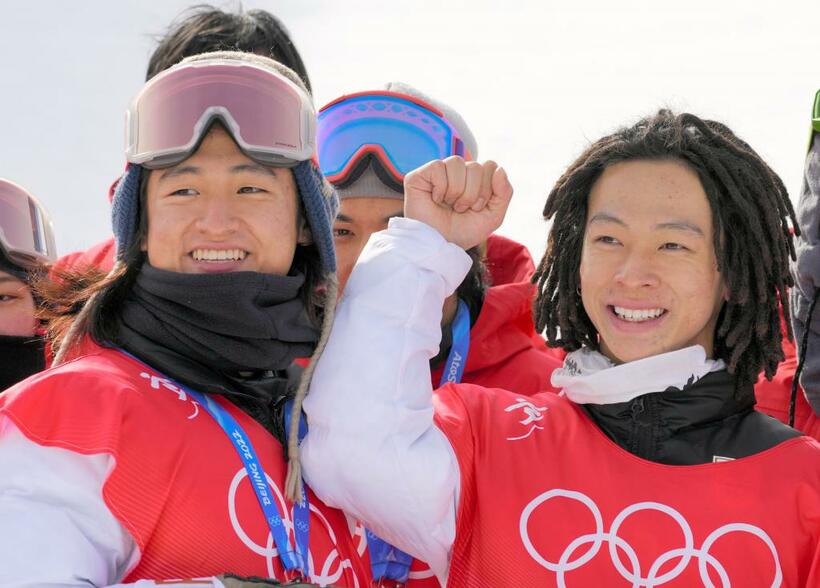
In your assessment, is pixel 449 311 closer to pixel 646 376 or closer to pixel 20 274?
pixel 646 376

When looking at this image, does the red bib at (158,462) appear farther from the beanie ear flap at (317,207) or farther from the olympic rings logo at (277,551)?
the beanie ear flap at (317,207)

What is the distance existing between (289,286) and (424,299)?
1.29 ft

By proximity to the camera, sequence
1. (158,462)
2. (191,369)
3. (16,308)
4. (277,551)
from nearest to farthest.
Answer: (158,462) → (277,551) → (191,369) → (16,308)

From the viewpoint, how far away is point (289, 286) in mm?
2873

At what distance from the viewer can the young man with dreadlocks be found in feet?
8.93

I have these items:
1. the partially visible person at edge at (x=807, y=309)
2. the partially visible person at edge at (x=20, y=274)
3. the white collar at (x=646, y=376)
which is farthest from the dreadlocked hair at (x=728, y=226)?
the partially visible person at edge at (x=20, y=274)

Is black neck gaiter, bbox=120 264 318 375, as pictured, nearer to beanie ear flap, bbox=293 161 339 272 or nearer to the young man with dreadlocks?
the young man with dreadlocks

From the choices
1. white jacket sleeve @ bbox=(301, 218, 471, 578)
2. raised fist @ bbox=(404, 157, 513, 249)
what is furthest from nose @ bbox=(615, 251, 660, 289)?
white jacket sleeve @ bbox=(301, 218, 471, 578)

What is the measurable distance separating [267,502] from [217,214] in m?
0.83

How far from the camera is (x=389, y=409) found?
2.71 m

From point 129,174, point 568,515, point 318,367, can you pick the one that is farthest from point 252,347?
point 568,515

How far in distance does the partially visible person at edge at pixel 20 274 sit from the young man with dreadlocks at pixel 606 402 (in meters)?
1.49

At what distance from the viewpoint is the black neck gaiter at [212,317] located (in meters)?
2.71

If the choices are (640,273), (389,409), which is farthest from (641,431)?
(389,409)
